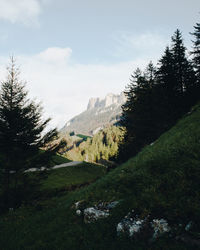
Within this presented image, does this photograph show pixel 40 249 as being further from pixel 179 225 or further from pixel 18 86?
pixel 18 86

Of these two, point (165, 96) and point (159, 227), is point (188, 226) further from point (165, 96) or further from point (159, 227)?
point (165, 96)

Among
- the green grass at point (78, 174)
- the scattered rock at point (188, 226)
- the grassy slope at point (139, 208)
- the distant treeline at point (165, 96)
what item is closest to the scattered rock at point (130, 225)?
the grassy slope at point (139, 208)

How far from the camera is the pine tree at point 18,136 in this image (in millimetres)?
13305

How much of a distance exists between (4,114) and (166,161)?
523 inches

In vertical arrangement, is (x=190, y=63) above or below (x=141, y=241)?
above

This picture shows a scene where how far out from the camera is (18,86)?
14938 millimetres

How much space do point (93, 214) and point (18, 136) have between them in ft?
32.1

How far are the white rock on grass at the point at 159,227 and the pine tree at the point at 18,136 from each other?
1075cm

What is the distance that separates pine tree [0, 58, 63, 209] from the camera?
13.3m

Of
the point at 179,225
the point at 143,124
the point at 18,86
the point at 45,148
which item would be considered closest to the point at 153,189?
the point at 179,225

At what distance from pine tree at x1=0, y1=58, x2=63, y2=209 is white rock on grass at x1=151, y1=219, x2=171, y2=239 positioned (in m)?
10.7

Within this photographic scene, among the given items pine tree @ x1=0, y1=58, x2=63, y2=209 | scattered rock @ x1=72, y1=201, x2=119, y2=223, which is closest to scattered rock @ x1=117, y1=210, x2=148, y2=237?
scattered rock @ x1=72, y1=201, x2=119, y2=223

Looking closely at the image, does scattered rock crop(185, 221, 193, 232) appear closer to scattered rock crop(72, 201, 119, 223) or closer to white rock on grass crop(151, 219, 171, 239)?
white rock on grass crop(151, 219, 171, 239)

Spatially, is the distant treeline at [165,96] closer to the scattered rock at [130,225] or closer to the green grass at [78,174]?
the green grass at [78,174]
